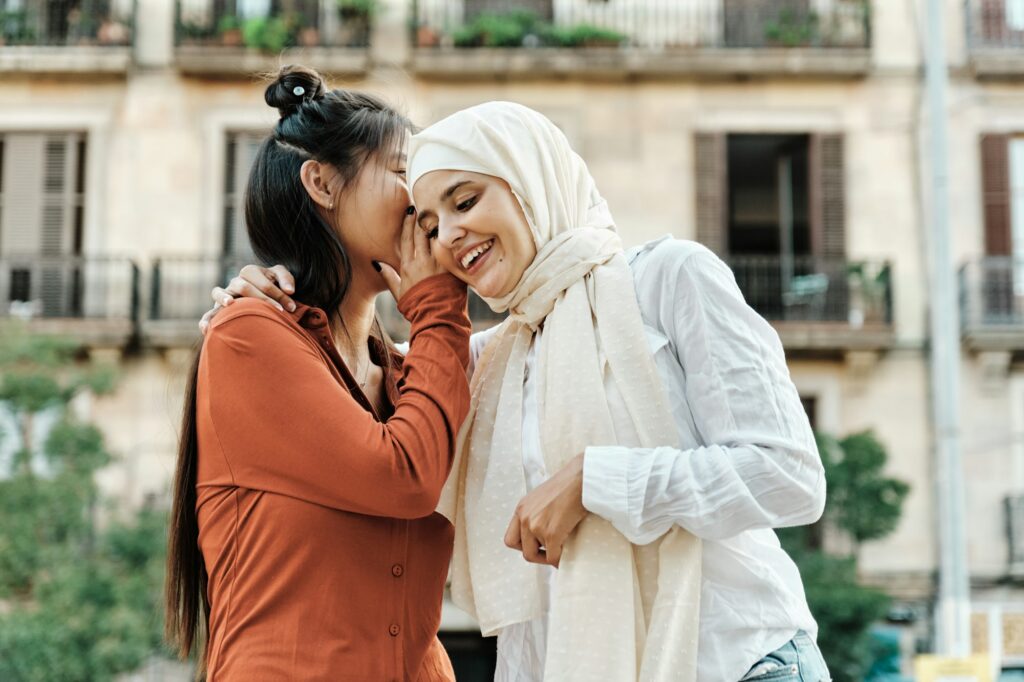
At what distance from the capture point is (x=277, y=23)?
16844mm

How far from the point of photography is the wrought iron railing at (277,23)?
55.1 feet

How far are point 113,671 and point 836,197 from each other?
10.2 m

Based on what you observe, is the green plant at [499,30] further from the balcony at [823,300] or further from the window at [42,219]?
the window at [42,219]

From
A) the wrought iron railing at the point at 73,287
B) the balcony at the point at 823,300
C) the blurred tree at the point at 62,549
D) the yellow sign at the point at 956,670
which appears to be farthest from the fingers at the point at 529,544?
the wrought iron railing at the point at 73,287

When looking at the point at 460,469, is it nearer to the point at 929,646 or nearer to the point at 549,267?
the point at 549,267

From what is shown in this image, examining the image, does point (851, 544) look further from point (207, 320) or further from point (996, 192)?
point (207, 320)

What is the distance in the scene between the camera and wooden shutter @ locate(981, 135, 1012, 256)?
1672 cm

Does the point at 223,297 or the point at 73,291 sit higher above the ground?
the point at 73,291

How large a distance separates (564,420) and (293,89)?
0.98 m

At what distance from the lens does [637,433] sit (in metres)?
2.45

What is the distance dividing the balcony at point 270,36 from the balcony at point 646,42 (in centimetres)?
77

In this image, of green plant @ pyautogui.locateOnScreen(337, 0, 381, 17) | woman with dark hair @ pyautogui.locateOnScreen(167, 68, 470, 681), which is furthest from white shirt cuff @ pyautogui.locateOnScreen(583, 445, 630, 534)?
green plant @ pyautogui.locateOnScreen(337, 0, 381, 17)

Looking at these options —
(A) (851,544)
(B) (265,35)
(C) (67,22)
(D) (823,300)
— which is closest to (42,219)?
(C) (67,22)

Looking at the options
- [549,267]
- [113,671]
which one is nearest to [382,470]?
[549,267]
